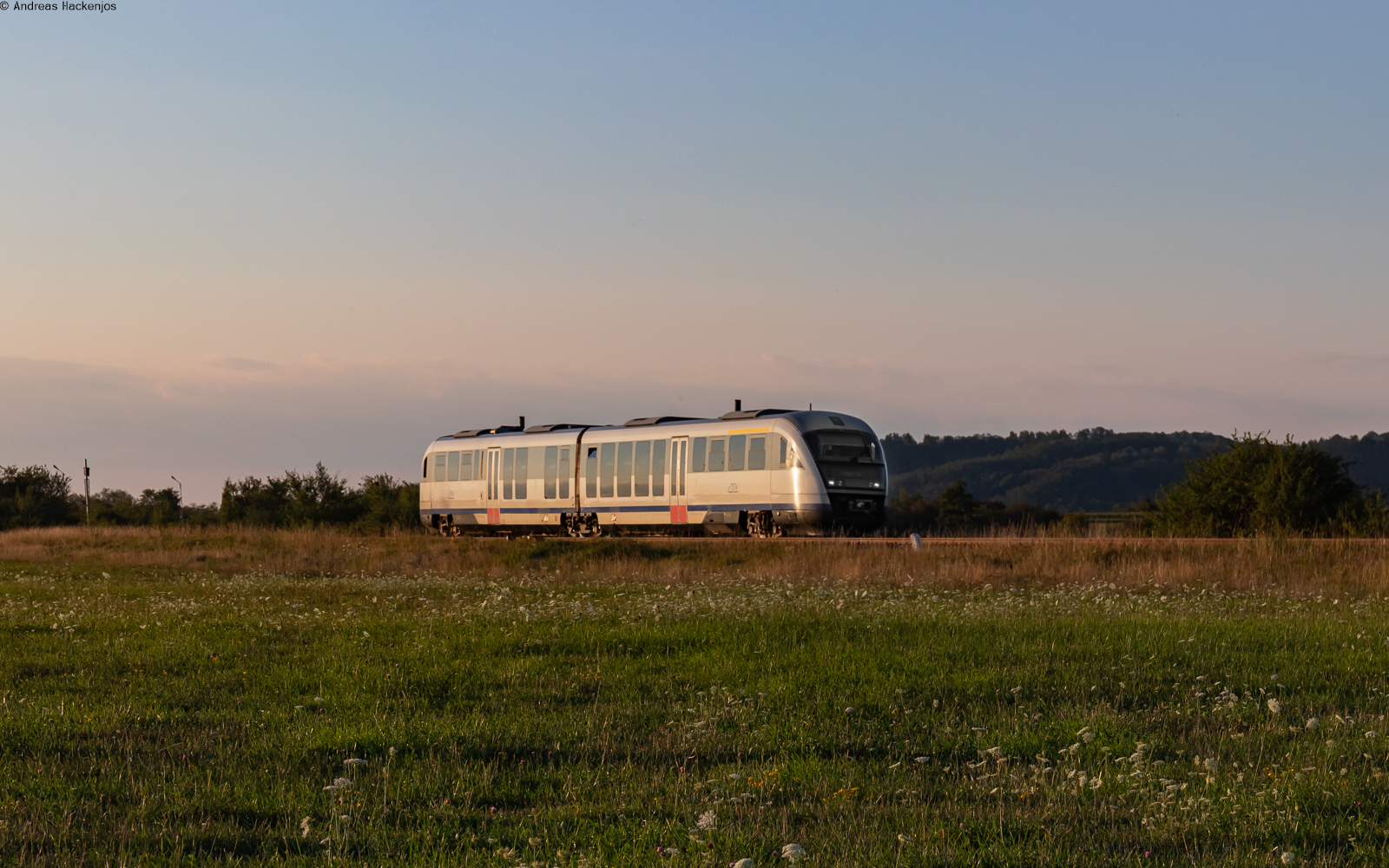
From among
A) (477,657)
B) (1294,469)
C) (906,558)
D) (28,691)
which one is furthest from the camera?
(1294,469)

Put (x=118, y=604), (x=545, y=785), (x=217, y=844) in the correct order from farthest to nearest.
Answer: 1. (x=118, y=604)
2. (x=545, y=785)
3. (x=217, y=844)

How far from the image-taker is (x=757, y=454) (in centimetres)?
3625

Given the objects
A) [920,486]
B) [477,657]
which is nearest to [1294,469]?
[477,657]

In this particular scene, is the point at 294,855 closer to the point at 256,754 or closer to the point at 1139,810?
the point at 256,754

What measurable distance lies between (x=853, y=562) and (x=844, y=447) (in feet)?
34.6

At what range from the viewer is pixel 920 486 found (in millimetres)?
121875

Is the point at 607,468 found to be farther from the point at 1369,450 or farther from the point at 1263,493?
the point at 1369,450

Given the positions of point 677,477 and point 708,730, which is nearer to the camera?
point 708,730

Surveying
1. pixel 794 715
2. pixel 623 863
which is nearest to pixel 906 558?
pixel 794 715

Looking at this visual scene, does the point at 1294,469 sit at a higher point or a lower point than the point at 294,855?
higher

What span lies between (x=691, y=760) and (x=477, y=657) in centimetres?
524

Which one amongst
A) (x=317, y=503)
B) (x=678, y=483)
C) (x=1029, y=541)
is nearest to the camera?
(x=1029, y=541)

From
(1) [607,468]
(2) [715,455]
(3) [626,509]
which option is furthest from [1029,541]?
(1) [607,468]

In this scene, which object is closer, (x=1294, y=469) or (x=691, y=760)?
(x=691, y=760)
